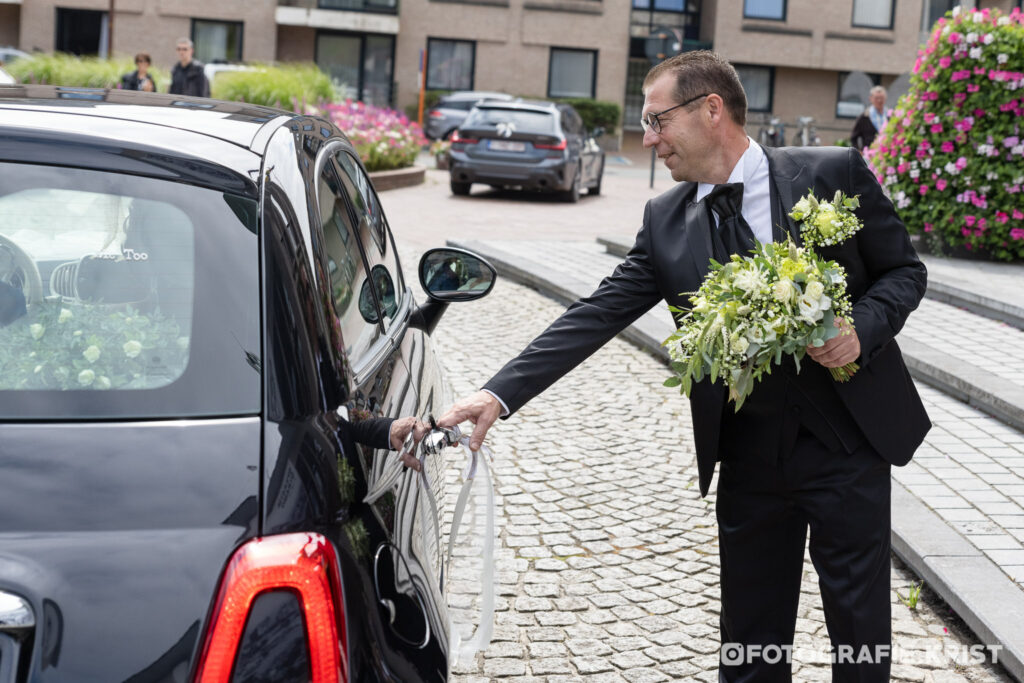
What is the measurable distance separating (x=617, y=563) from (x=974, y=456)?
224 centimetres

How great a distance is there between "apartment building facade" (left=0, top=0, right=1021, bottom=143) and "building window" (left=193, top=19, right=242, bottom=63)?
1.3 inches

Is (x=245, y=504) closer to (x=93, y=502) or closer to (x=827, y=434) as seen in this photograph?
(x=93, y=502)

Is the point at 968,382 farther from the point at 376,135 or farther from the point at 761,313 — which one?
the point at 376,135

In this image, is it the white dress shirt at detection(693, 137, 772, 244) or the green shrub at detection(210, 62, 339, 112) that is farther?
the green shrub at detection(210, 62, 339, 112)

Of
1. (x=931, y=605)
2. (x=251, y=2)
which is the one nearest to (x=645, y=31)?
(x=251, y=2)

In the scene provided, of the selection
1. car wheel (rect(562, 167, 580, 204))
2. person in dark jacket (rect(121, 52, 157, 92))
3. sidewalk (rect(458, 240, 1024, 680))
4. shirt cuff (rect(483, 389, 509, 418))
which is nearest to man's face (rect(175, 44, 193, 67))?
person in dark jacket (rect(121, 52, 157, 92))

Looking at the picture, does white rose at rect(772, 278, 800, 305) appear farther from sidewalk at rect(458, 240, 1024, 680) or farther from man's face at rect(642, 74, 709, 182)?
sidewalk at rect(458, 240, 1024, 680)

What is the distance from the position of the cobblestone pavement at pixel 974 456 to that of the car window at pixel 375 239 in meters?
2.47

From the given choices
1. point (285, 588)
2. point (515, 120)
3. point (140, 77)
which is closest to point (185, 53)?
point (140, 77)

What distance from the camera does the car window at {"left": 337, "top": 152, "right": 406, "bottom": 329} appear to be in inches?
126

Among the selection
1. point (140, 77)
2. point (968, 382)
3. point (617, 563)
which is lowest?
point (617, 563)

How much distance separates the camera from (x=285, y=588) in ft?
5.67

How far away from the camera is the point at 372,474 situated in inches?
84.4

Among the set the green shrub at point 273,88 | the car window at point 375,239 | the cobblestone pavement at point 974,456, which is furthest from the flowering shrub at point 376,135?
the car window at point 375,239
